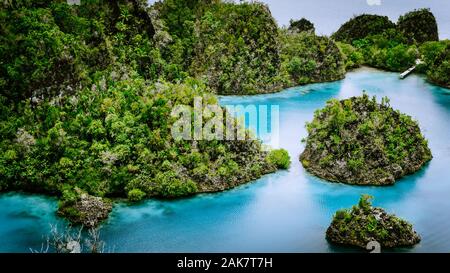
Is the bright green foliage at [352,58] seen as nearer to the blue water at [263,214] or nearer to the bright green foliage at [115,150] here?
the blue water at [263,214]

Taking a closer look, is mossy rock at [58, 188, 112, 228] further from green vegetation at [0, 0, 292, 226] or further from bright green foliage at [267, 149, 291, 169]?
bright green foliage at [267, 149, 291, 169]

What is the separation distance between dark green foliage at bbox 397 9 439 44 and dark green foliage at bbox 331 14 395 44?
0.87 m

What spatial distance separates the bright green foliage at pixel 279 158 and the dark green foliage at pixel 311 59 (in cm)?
804

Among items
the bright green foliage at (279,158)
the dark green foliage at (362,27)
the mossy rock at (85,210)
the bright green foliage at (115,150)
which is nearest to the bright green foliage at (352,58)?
the dark green foliage at (362,27)

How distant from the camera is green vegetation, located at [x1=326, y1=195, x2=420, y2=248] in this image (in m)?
10.6

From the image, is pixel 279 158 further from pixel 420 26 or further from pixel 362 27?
pixel 362 27

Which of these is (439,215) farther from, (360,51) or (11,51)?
(360,51)

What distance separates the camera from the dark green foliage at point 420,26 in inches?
1050

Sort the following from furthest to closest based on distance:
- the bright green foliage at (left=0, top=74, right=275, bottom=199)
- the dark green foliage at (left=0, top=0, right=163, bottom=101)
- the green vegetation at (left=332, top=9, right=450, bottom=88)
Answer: the green vegetation at (left=332, top=9, right=450, bottom=88)
the dark green foliage at (left=0, top=0, right=163, bottom=101)
the bright green foliage at (left=0, top=74, right=275, bottom=199)

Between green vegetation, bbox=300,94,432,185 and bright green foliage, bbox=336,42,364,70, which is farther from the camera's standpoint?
bright green foliage, bbox=336,42,364,70

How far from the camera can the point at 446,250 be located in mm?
9930

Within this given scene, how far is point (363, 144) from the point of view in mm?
14266

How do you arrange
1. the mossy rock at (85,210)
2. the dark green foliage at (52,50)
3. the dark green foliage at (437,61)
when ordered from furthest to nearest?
1. the dark green foliage at (437,61)
2. the dark green foliage at (52,50)
3. the mossy rock at (85,210)

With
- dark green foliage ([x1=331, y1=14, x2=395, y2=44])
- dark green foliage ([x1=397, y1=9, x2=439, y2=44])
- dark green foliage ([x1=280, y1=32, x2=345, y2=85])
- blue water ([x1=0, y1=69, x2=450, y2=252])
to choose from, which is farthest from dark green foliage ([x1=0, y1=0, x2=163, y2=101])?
dark green foliage ([x1=397, y1=9, x2=439, y2=44])
